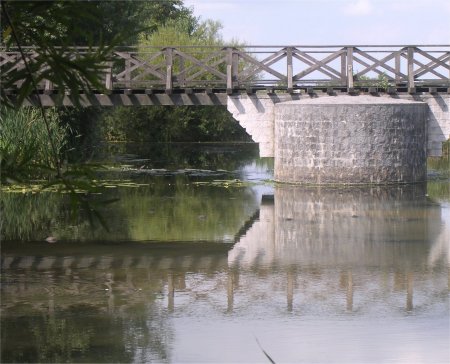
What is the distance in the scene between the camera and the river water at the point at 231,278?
29.0ft

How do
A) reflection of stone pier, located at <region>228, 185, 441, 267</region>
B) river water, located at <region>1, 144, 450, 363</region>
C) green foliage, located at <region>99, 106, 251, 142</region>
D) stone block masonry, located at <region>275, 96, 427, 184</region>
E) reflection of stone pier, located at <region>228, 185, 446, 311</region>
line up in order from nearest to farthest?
river water, located at <region>1, 144, 450, 363</region> → reflection of stone pier, located at <region>228, 185, 446, 311</region> → reflection of stone pier, located at <region>228, 185, 441, 267</region> → stone block masonry, located at <region>275, 96, 427, 184</region> → green foliage, located at <region>99, 106, 251, 142</region>

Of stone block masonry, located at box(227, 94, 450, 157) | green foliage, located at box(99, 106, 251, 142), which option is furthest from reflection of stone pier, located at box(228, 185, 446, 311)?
green foliage, located at box(99, 106, 251, 142)

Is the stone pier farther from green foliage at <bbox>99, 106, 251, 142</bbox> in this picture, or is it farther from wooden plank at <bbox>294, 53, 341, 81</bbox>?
green foliage at <bbox>99, 106, 251, 142</bbox>

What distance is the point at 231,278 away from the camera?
11992 millimetres

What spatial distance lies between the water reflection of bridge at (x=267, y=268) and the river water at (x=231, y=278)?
0.9 inches

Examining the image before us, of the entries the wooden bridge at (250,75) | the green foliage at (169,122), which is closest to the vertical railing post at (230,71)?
the wooden bridge at (250,75)

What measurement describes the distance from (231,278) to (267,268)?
77 cm

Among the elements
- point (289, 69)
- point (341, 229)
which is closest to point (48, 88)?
point (289, 69)

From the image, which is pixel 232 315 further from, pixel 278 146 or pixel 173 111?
pixel 173 111

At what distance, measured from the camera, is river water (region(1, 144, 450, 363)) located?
8828 millimetres

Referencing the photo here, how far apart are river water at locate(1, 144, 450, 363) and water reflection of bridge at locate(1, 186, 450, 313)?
23mm

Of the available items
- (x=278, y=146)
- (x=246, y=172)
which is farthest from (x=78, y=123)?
(x=278, y=146)

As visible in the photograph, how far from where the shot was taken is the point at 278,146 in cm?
2331

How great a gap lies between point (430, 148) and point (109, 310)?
15.2 metres
